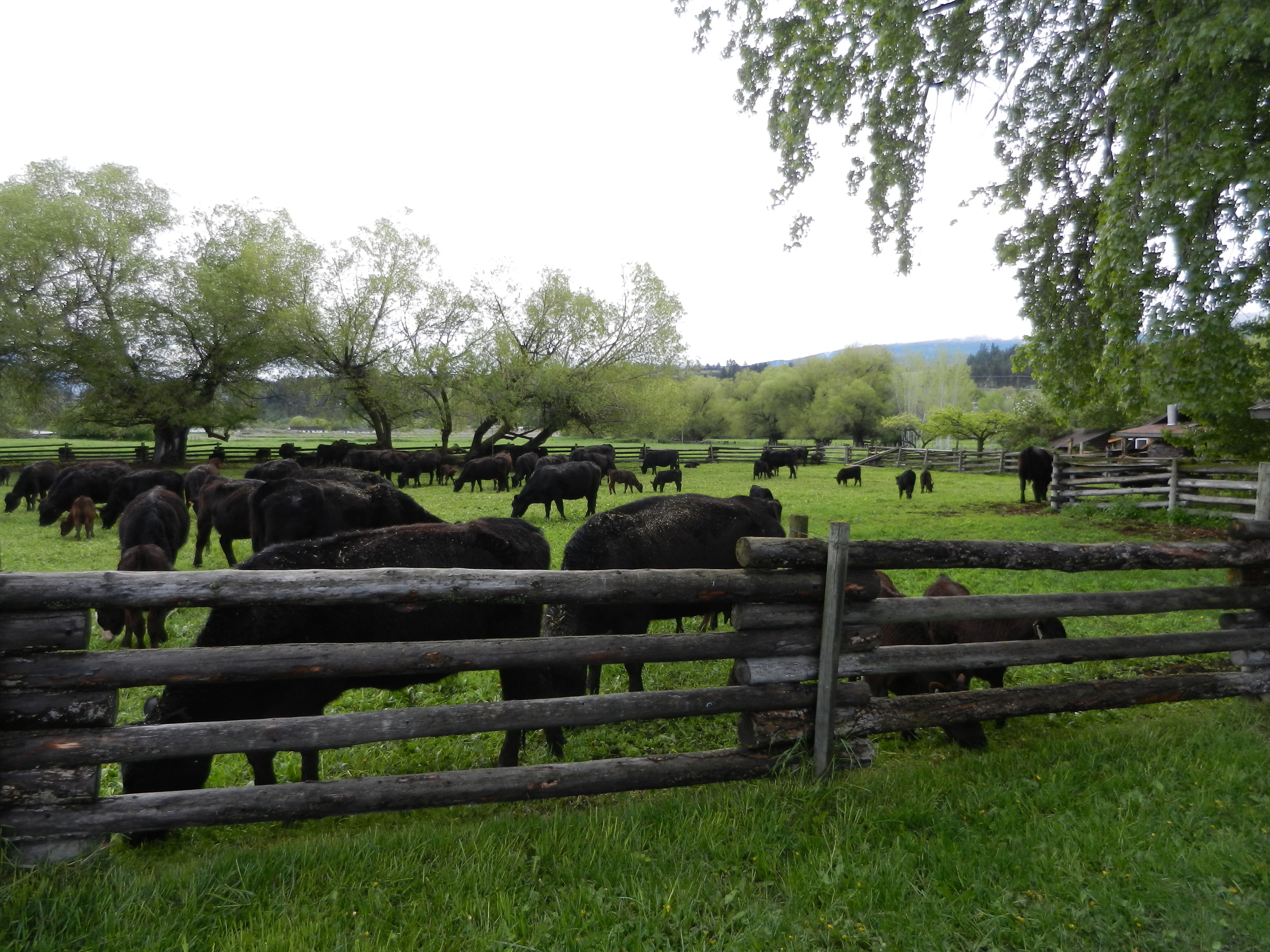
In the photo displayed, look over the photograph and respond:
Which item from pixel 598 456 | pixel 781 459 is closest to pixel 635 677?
pixel 598 456

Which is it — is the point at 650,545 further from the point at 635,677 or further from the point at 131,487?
the point at 131,487

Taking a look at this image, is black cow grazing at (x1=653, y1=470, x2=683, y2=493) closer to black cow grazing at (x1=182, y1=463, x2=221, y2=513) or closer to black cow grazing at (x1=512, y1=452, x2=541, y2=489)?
black cow grazing at (x1=512, y1=452, x2=541, y2=489)

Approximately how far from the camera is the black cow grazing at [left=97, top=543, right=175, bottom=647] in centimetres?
686

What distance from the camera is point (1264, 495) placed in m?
4.91

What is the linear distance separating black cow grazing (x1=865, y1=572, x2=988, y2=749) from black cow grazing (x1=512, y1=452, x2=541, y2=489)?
878 inches

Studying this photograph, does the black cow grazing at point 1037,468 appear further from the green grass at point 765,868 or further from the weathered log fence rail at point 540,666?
the green grass at point 765,868

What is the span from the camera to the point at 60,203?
107 feet

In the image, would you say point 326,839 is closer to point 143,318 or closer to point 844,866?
point 844,866

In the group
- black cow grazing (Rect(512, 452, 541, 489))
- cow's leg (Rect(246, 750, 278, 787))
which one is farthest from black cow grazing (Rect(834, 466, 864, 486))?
cow's leg (Rect(246, 750, 278, 787))

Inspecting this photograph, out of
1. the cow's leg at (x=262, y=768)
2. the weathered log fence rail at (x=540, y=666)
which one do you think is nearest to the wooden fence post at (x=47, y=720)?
the weathered log fence rail at (x=540, y=666)

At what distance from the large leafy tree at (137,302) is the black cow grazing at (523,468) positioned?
60.6 feet

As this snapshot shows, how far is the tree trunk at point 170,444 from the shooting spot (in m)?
35.6

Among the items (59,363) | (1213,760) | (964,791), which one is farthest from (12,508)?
(1213,760)

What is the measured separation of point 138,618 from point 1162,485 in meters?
22.8
